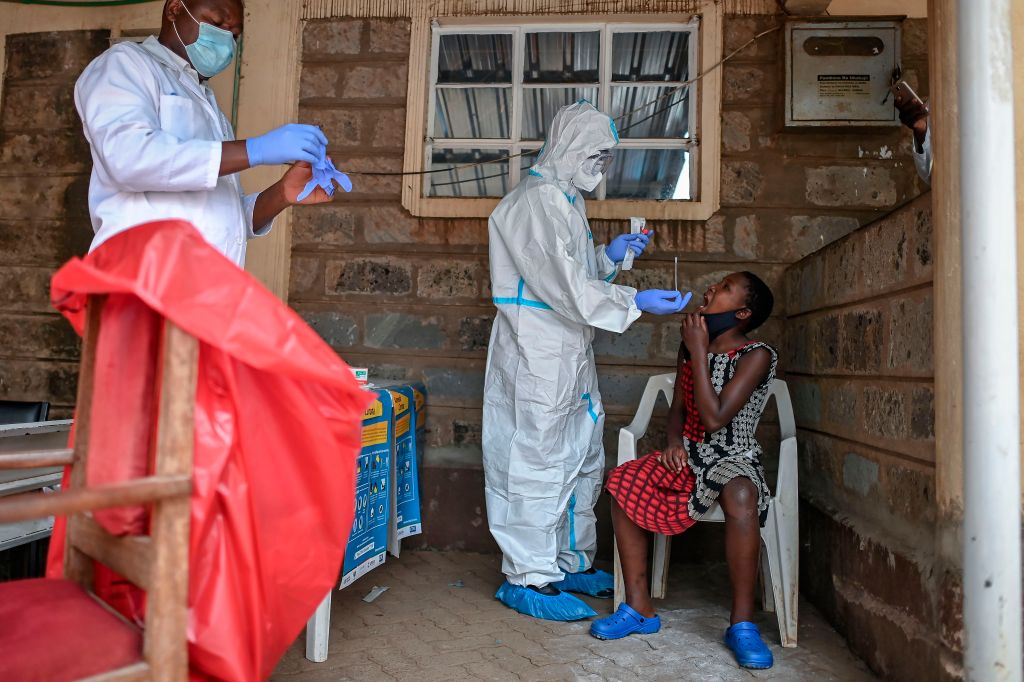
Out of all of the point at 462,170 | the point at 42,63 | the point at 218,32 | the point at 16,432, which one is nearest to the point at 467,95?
the point at 462,170

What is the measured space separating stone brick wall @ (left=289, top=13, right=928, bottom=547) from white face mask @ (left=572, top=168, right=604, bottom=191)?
1.51ft

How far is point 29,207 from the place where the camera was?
368 centimetres

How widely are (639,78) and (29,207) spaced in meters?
3.15

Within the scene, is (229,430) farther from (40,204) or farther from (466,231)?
(40,204)

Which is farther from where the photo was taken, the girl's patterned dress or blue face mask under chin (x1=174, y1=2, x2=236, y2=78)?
the girl's patterned dress

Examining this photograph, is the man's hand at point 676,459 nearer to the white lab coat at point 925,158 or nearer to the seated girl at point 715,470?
the seated girl at point 715,470

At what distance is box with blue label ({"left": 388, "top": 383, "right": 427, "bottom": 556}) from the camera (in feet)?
9.02

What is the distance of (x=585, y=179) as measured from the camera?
9.48 feet

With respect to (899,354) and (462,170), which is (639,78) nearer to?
(462,170)

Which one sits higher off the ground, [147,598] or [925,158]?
[925,158]

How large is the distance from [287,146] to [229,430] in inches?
34.6

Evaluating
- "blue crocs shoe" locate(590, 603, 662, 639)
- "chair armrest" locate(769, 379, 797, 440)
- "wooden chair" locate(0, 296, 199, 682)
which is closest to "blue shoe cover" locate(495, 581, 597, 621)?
"blue crocs shoe" locate(590, 603, 662, 639)

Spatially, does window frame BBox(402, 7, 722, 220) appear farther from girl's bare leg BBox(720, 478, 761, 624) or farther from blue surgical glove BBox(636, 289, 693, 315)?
girl's bare leg BBox(720, 478, 761, 624)

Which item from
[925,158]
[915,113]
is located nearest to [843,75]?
[915,113]
